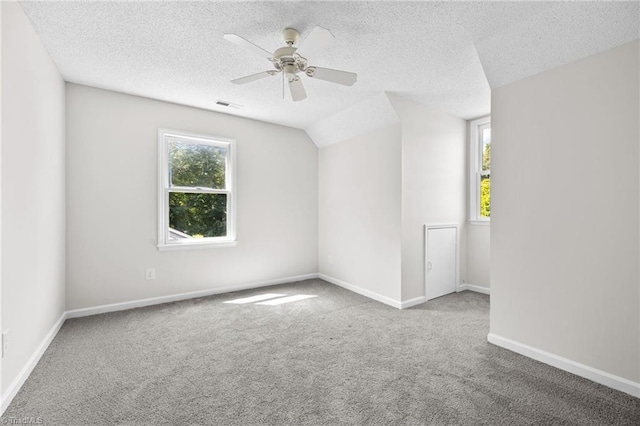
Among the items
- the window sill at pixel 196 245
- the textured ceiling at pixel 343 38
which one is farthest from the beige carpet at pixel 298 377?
the textured ceiling at pixel 343 38

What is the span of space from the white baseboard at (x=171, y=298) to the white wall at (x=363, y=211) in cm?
76

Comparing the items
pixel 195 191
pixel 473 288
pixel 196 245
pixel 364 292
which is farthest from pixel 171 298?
pixel 473 288

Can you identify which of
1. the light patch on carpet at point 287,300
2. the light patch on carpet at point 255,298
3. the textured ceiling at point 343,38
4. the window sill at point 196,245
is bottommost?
the light patch on carpet at point 287,300

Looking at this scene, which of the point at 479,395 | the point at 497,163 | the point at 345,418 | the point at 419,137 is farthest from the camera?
the point at 419,137

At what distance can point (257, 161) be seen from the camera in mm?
4188

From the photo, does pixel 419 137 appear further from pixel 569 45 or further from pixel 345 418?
pixel 345 418

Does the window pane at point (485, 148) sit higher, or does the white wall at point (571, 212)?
the window pane at point (485, 148)

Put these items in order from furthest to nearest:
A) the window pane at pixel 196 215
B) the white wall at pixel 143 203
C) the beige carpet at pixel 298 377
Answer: the window pane at pixel 196 215
the white wall at pixel 143 203
the beige carpet at pixel 298 377

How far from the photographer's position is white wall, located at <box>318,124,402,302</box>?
3.49 meters

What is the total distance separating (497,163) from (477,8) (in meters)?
1.15

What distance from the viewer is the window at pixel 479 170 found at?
4.00 metres

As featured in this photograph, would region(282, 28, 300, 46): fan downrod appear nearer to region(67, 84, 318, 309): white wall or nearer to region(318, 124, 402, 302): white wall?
region(318, 124, 402, 302): white wall

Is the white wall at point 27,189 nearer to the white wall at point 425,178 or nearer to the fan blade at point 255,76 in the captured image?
the fan blade at point 255,76

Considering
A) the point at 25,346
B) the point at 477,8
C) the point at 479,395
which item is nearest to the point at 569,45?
the point at 477,8
